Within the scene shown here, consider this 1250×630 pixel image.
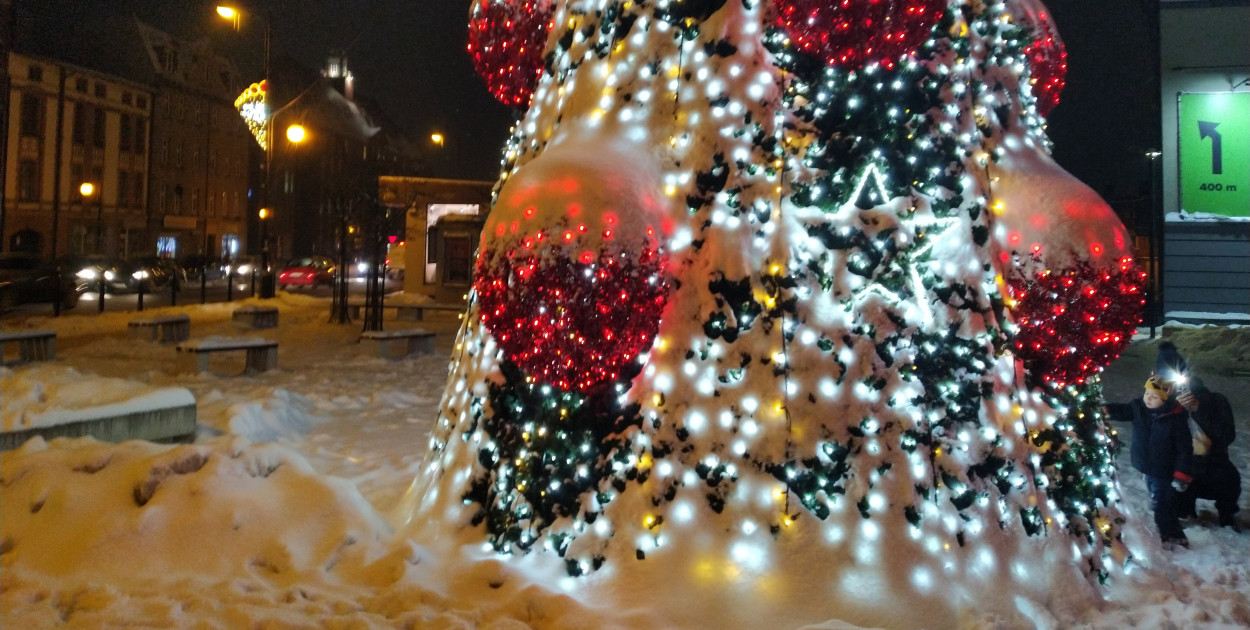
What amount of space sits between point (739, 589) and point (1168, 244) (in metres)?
24.5

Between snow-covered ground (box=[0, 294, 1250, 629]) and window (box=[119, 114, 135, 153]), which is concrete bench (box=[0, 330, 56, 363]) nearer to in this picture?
snow-covered ground (box=[0, 294, 1250, 629])

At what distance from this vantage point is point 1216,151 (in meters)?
21.9

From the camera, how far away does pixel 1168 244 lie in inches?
899

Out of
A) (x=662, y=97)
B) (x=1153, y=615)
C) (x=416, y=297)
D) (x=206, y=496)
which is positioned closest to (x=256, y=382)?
(x=206, y=496)

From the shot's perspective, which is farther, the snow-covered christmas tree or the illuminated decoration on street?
the illuminated decoration on street

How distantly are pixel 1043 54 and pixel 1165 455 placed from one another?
99.5 inches

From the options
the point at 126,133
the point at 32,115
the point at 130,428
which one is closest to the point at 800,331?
the point at 130,428

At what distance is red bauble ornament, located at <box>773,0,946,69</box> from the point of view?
3541 millimetres

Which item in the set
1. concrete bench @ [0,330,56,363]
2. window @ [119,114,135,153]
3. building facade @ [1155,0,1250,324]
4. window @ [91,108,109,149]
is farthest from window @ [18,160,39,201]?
building facade @ [1155,0,1250,324]

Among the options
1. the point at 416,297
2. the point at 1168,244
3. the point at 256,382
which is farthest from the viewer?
the point at 416,297

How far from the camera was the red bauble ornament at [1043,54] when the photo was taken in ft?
14.0

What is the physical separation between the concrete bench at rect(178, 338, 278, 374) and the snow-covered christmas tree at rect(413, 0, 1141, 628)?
7.16m

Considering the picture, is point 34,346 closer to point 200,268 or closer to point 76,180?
point 200,268

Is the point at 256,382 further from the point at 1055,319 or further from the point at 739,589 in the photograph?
the point at 1055,319
